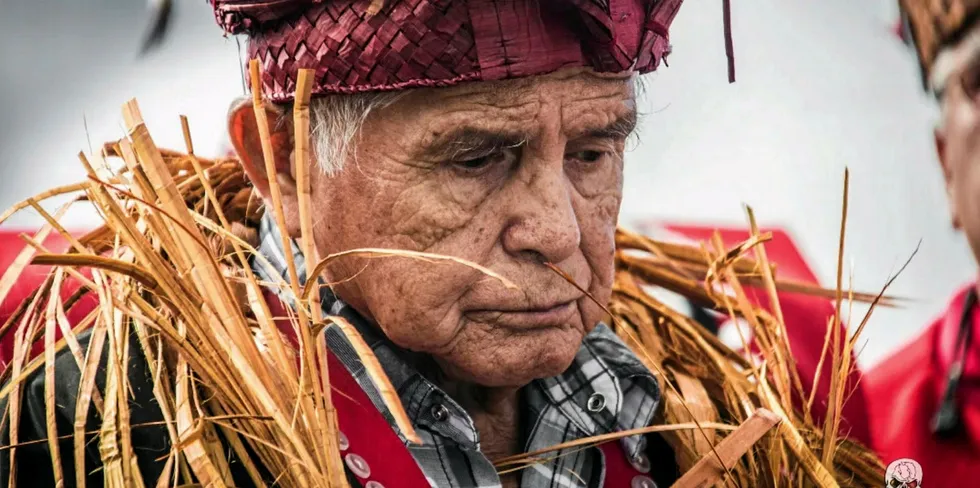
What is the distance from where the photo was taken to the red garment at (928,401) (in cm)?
243

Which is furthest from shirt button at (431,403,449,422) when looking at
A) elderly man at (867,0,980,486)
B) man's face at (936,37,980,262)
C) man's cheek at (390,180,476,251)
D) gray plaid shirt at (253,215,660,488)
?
man's face at (936,37,980,262)

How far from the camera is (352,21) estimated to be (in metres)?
1.50

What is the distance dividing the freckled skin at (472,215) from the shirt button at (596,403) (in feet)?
0.68

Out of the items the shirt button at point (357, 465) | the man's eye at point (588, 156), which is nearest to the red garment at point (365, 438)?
the shirt button at point (357, 465)

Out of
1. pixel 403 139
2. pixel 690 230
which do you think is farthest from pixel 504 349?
pixel 690 230

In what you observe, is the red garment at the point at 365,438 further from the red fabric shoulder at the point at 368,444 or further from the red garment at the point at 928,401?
the red garment at the point at 928,401

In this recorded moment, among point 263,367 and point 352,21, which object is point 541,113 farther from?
point 263,367

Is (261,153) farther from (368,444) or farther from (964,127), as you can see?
(964,127)

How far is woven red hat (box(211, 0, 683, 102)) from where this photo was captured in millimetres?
1468

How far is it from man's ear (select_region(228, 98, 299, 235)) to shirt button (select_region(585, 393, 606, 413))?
53 centimetres

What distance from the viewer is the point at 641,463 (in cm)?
179

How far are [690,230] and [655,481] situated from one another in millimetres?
943

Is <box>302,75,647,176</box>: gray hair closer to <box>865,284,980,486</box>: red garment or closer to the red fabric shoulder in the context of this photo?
the red fabric shoulder

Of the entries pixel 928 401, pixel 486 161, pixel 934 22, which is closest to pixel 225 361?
pixel 486 161
